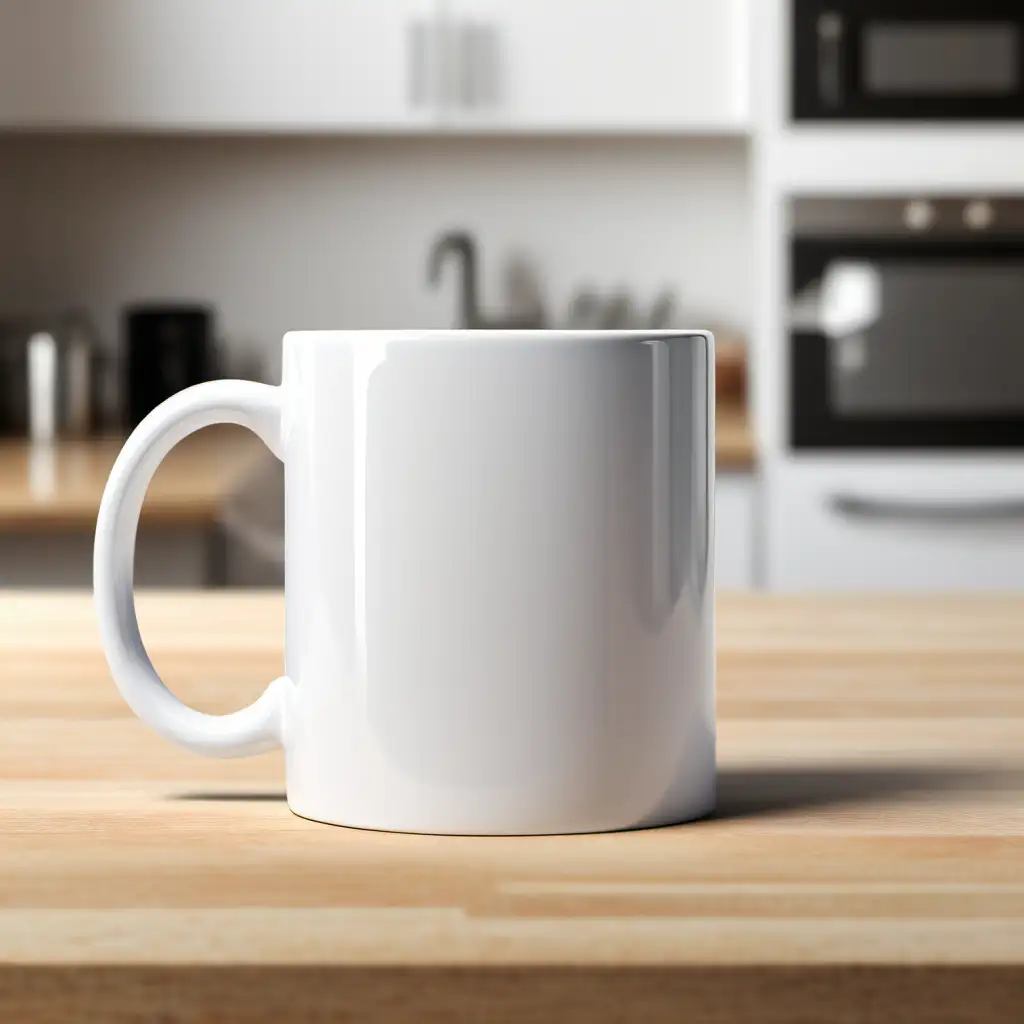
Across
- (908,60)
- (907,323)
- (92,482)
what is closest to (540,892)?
(92,482)

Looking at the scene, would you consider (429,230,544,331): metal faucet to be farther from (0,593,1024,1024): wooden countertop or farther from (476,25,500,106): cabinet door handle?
(0,593,1024,1024): wooden countertop

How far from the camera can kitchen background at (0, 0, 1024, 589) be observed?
248cm

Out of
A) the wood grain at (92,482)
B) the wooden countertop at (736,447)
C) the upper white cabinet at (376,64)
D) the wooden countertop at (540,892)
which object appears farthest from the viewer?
the upper white cabinet at (376,64)

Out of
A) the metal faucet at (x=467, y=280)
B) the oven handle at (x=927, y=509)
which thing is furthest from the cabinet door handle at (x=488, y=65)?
the oven handle at (x=927, y=509)

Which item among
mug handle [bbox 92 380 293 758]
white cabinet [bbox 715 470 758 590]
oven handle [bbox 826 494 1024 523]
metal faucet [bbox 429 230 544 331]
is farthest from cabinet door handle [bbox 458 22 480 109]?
mug handle [bbox 92 380 293 758]

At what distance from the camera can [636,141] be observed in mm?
3094

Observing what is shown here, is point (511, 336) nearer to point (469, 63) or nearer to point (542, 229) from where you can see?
point (469, 63)

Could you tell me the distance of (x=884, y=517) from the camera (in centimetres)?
249

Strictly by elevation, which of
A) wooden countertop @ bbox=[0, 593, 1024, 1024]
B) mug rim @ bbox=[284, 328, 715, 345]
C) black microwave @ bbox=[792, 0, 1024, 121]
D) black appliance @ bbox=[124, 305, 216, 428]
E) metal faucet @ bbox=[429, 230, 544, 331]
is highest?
black microwave @ bbox=[792, 0, 1024, 121]

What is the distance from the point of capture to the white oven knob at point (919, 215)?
98.4 inches

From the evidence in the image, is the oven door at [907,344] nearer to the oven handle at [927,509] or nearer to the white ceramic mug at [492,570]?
the oven handle at [927,509]

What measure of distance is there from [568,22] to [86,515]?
4.20ft

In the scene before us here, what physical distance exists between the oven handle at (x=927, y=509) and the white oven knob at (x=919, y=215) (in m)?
0.43

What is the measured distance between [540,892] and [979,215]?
2314 mm
